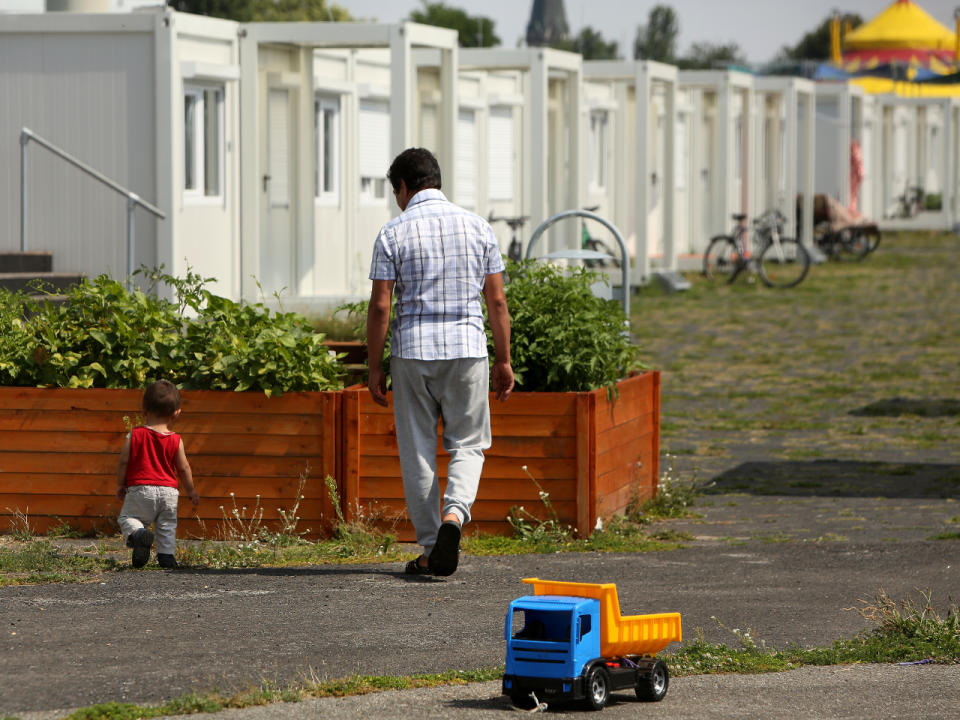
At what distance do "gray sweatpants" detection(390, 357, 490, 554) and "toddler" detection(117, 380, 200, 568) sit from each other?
2.90ft

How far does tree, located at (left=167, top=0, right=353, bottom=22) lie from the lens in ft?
204

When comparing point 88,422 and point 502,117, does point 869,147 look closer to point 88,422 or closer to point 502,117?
point 502,117

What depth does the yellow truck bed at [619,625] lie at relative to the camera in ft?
15.0

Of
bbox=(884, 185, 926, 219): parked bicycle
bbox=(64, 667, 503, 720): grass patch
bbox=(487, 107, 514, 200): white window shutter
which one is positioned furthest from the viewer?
bbox=(884, 185, 926, 219): parked bicycle

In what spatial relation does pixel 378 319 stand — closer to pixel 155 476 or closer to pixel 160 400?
pixel 160 400

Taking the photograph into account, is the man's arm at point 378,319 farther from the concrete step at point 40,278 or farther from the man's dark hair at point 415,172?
the concrete step at point 40,278

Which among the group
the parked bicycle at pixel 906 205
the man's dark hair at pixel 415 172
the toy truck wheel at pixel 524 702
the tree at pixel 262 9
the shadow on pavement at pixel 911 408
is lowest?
the toy truck wheel at pixel 524 702

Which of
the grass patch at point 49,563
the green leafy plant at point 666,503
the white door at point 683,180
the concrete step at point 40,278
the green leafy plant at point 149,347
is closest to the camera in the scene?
the grass patch at point 49,563

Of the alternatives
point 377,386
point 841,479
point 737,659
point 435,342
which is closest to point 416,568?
point 377,386

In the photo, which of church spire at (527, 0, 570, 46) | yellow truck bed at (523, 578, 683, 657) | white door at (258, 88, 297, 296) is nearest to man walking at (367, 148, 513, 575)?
yellow truck bed at (523, 578, 683, 657)

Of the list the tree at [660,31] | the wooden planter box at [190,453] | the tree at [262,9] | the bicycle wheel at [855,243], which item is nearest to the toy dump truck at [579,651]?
the wooden planter box at [190,453]

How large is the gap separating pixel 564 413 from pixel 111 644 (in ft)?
8.46

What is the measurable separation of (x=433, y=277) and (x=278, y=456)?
4.27 ft

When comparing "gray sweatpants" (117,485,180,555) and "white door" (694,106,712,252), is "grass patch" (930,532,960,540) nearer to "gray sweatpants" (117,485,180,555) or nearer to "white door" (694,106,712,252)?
"gray sweatpants" (117,485,180,555)
